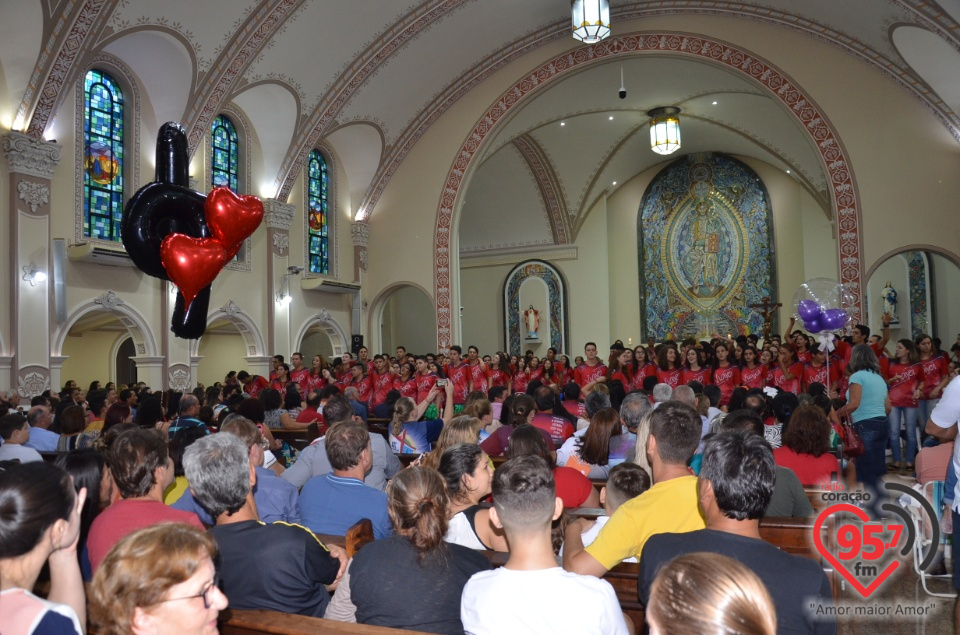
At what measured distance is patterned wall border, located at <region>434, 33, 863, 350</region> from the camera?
39.0ft

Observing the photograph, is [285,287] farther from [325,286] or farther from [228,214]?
[228,214]

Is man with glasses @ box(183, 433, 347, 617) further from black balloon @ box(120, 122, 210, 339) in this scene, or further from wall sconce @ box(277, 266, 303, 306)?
wall sconce @ box(277, 266, 303, 306)

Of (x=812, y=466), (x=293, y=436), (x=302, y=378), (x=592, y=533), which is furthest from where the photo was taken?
(x=302, y=378)

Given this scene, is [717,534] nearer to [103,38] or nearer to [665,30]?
[103,38]

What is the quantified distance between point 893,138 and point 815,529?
1087cm

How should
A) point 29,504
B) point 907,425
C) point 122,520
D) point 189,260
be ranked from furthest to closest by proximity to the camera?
point 907,425 < point 189,260 < point 122,520 < point 29,504

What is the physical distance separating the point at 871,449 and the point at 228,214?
222 inches

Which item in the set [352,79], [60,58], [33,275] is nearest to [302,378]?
[33,275]

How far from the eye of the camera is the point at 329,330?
15.4 metres

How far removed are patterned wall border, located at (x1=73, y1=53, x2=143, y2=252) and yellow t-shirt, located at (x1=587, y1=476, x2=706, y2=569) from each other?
10.3m

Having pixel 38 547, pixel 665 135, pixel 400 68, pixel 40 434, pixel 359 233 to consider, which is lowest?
pixel 40 434

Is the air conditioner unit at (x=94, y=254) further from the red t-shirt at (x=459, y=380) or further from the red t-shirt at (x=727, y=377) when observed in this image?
the red t-shirt at (x=727, y=377)

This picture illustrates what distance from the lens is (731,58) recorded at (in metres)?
12.5

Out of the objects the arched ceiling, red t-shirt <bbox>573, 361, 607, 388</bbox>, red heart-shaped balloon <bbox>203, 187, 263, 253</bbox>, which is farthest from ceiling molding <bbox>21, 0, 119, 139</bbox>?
red t-shirt <bbox>573, 361, 607, 388</bbox>
